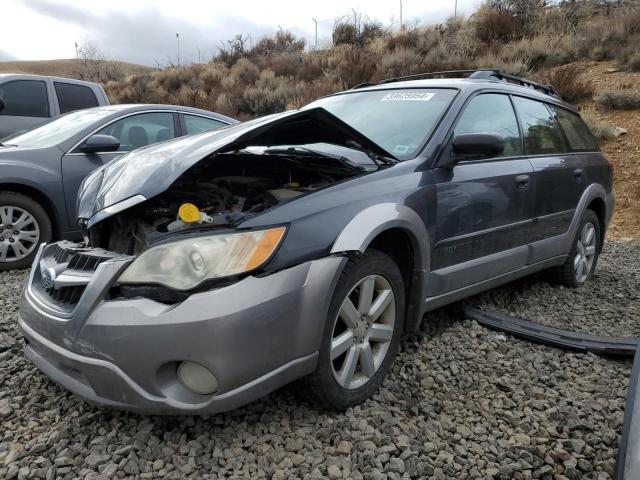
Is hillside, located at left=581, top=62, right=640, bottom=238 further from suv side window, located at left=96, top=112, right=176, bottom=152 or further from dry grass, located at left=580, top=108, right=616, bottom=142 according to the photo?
suv side window, located at left=96, top=112, right=176, bottom=152

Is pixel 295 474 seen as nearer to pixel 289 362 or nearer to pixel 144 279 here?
pixel 289 362

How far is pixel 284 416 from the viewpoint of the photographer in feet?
7.83

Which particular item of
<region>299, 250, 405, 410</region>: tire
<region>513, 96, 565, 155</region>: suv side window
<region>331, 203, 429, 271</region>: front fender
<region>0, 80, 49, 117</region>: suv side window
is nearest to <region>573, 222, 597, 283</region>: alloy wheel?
<region>513, 96, 565, 155</region>: suv side window

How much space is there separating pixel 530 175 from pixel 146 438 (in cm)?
297

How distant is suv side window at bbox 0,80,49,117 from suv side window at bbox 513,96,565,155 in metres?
5.98

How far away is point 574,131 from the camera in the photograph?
4684 millimetres

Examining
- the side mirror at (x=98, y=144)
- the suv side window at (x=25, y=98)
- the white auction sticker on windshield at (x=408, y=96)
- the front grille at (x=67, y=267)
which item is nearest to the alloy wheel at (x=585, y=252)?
the white auction sticker on windshield at (x=408, y=96)

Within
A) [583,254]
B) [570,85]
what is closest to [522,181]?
[583,254]

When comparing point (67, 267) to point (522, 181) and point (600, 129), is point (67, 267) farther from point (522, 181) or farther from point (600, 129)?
point (600, 129)

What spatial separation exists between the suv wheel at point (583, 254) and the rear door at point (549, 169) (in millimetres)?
363

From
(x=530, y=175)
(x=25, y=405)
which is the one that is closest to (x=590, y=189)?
(x=530, y=175)

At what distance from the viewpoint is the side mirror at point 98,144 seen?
4750 millimetres

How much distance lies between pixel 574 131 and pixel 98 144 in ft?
14.1

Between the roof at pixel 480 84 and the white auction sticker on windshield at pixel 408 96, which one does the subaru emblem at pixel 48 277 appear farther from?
the roof at pixel 480 84
